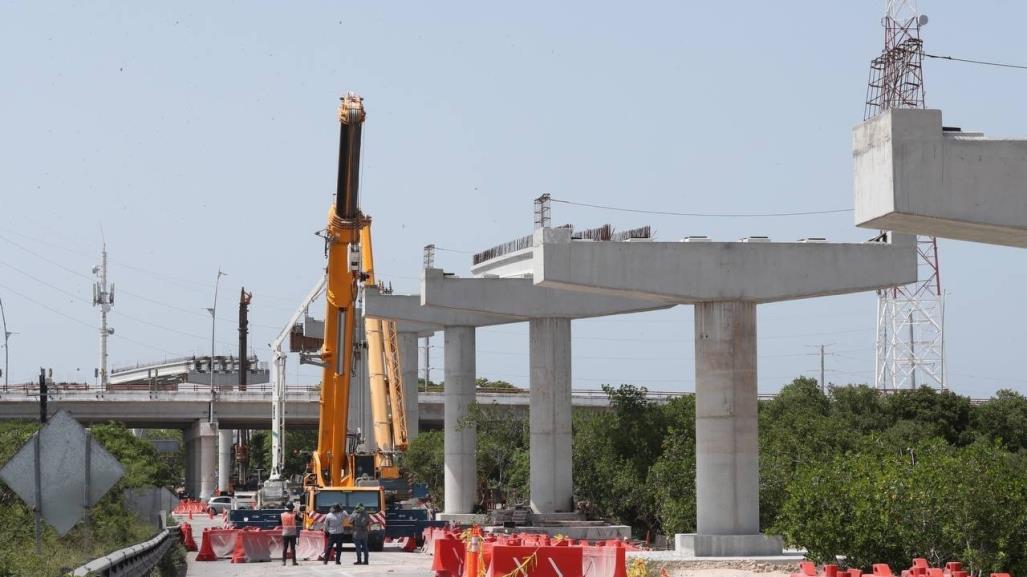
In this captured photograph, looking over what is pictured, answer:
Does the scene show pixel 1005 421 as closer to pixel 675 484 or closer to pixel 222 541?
pixel 675 484

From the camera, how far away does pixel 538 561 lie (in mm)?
25703

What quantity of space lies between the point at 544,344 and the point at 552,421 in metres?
2.53

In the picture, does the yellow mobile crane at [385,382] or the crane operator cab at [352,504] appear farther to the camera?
the yellow mobile crane at [385,382]

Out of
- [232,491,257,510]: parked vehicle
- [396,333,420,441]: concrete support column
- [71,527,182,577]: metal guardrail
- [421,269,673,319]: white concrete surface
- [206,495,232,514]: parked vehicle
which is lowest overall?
[206,495,232,514]: parked vehicle

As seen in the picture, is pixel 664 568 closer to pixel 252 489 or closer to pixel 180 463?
pixel 252 489

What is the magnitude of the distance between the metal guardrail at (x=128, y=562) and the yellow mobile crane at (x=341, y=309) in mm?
14961

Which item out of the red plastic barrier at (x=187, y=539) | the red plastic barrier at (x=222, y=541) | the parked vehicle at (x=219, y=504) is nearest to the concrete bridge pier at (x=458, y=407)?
the red plastic barrier at (x=187, y=539)

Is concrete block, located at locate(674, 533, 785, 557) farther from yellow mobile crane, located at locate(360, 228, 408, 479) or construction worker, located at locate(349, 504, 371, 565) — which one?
yellow mobile crane, located at locate(360, 228, 408, 479)

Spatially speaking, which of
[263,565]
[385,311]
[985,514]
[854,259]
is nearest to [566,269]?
[854,259]

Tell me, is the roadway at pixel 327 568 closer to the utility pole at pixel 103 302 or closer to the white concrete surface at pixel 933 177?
the white concrete surface at pixel 933 177

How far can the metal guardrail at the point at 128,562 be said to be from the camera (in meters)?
18.2

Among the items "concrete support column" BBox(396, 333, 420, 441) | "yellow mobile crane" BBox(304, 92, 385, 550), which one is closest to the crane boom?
"yellow mobile crane" BBox(304, 92, 385, 550)

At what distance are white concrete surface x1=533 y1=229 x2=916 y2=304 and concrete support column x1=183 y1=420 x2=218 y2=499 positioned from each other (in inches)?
2541

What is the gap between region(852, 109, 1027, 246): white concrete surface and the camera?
18.1 metres
